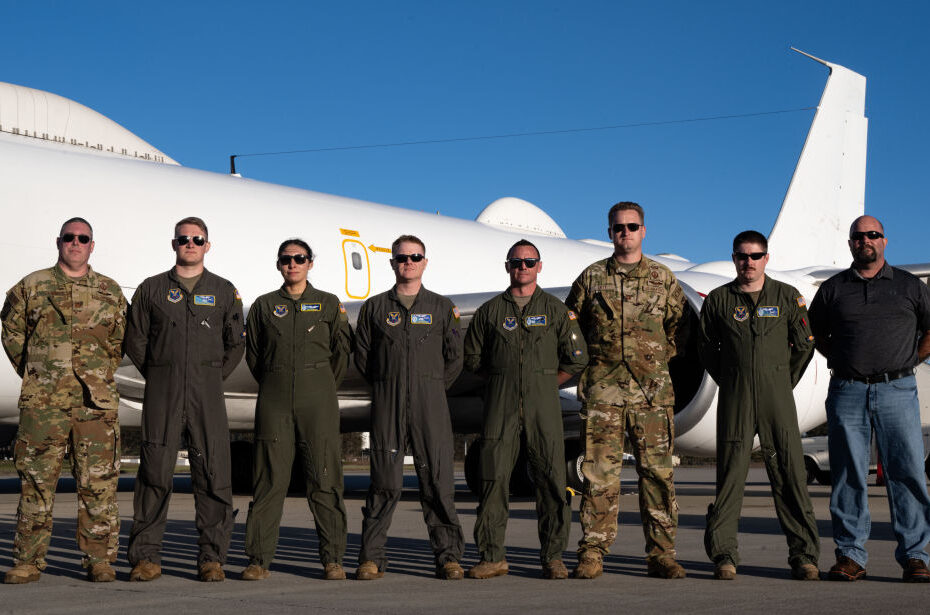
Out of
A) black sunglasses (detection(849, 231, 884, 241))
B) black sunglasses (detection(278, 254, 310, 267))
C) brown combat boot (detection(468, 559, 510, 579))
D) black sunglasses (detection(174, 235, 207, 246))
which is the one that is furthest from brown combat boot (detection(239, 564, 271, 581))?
black sunglasses (detection(849, 231, 884, 241))

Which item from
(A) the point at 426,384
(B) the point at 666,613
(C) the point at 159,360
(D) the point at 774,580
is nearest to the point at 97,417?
(C) the point at 159,360

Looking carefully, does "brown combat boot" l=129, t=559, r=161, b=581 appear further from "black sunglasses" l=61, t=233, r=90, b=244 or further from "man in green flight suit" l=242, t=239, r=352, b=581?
"black sunglasses" l=61, t=233, r=90, b=244

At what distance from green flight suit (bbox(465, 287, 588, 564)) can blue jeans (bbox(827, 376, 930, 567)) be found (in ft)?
4.20

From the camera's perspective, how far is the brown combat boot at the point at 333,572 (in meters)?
5.12

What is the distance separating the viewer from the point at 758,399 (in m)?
5.32

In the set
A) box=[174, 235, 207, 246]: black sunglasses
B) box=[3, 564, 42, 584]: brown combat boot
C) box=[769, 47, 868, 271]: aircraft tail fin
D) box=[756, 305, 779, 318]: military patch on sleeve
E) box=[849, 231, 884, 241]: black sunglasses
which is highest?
box=[769, 47, 868, 271]: aircraft tail fin

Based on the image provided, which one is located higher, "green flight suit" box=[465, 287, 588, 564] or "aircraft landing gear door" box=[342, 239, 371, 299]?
"aircraft landing gear door" box=[342, 239, 371, 299]

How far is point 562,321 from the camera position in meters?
5.50

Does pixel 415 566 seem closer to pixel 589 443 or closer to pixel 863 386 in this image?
pixel 589 443

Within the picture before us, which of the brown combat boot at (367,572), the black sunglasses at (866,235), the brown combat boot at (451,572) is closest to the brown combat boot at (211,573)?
the brown combat boot at (367,572)

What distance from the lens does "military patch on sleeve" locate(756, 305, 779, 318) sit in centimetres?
539

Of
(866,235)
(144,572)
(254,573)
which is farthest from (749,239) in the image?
(144,572)

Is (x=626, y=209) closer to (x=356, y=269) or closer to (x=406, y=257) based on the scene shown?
(x=406, y=257)

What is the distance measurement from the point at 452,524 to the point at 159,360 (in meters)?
1.59
